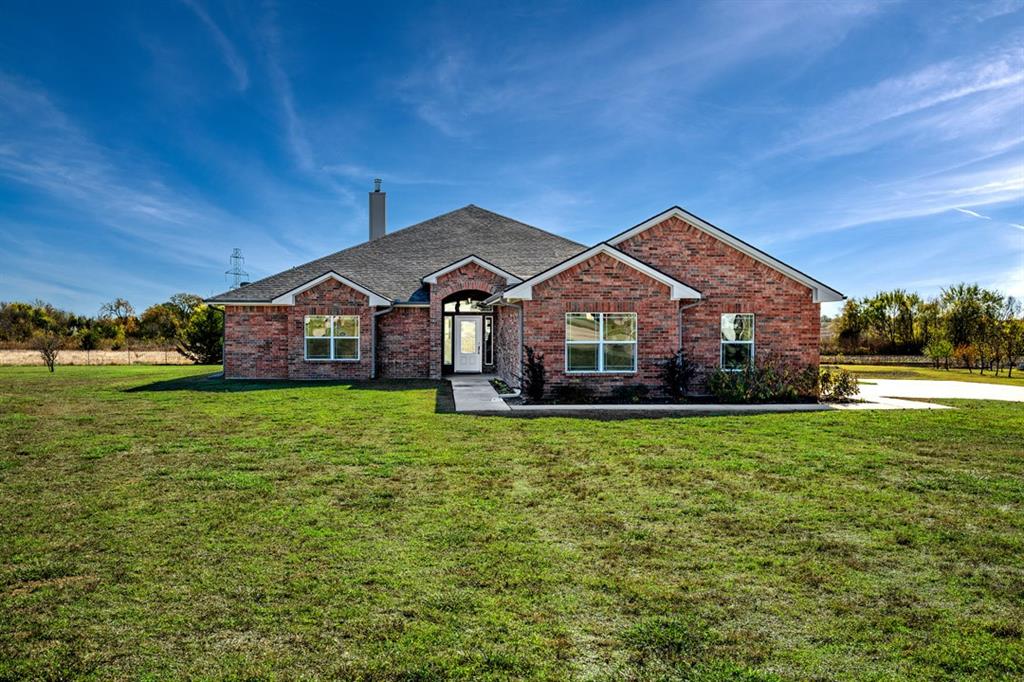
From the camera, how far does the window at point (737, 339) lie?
629 inches

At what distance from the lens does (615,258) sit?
585 inches

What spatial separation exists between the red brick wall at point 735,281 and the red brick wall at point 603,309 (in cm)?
142

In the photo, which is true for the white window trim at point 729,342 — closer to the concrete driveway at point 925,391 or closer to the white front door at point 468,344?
the concrete driveway at point 925,391

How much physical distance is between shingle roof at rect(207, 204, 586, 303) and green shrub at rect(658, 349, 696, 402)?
8.07m

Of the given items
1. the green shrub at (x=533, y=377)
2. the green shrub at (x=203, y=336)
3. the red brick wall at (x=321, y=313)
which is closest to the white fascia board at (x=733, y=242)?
the green shrub at (x=533, y=377)

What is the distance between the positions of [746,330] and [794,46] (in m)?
7.23

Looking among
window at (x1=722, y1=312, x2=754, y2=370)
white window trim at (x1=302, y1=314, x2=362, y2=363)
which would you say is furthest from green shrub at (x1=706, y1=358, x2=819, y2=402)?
white window trim at (x1=302, y1=314, x2=362, y2=363)

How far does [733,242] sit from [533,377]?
6962 millimetres

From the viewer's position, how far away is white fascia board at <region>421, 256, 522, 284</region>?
2027cm

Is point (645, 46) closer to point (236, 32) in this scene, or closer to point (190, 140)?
point (236, 32)

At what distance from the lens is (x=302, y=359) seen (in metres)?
20.0

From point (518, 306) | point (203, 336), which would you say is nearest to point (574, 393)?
point (518, 306)

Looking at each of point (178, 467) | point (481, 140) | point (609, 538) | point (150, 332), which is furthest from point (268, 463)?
point (150, 332)

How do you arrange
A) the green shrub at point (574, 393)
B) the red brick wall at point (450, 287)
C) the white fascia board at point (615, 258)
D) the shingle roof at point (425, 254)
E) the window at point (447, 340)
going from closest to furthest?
1. the green shrub at point (574, 393)
2. the white fascia board at point (615, 258)
3. the red brick wall at point (450, 287)
4. the shingle roof at point (425, 254)
5. the window at point (447, 340)
